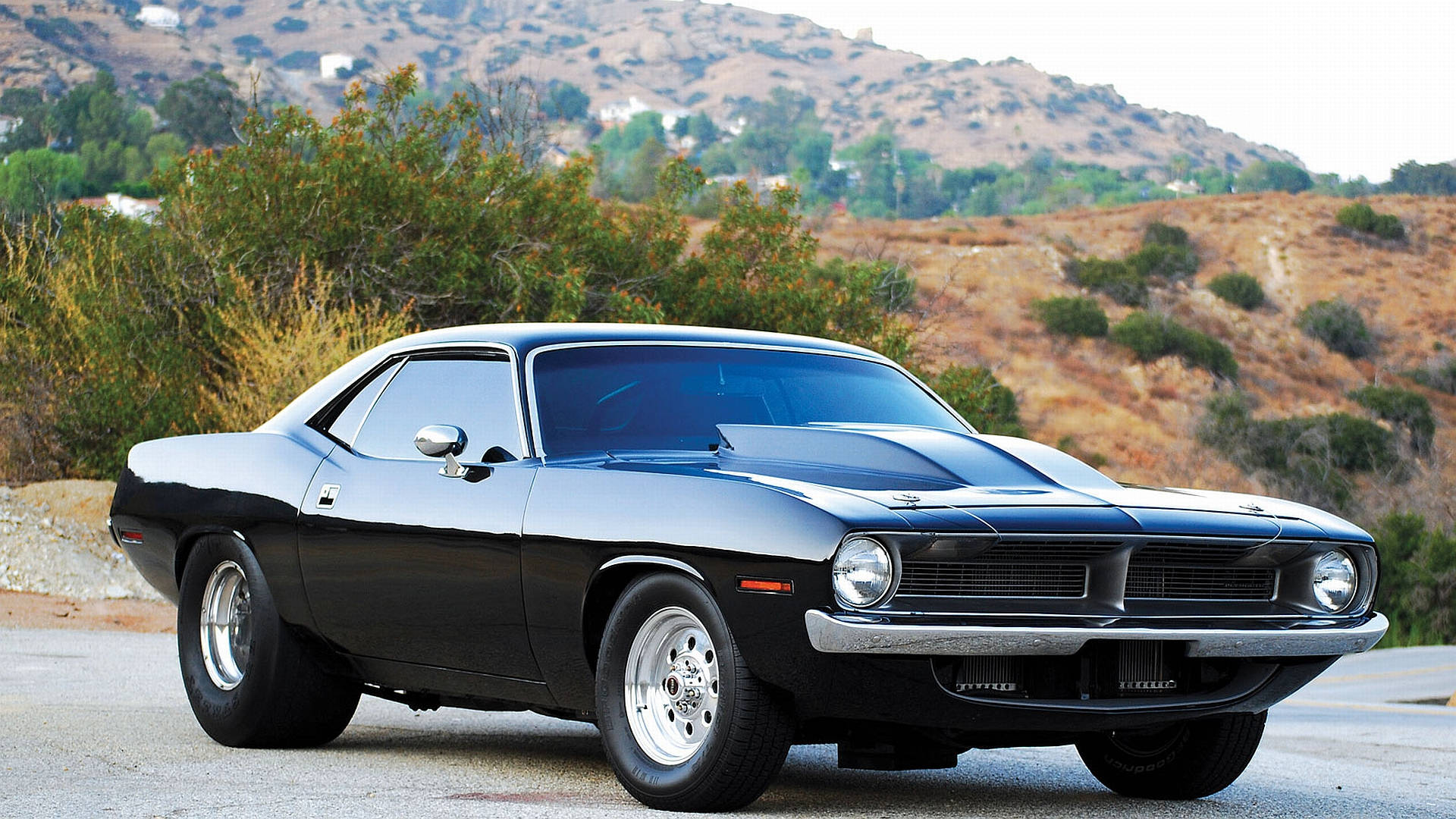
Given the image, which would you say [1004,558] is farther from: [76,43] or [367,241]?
[76,43]

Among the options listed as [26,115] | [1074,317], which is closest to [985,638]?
[1074,317]

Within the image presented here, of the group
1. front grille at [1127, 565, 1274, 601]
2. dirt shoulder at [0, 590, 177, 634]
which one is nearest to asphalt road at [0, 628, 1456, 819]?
front grille at [1127, 565, 1274, 601]

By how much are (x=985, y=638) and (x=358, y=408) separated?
308cm

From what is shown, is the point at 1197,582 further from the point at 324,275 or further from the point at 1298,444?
the point at 1298,444

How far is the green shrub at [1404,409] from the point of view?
51156mm

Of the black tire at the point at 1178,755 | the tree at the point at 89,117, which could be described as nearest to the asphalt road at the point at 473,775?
the black tire at the point at 1178,755

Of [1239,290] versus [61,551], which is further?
[1239,290]

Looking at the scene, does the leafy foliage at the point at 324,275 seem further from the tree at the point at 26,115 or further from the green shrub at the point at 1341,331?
the tree at the point at 26,115

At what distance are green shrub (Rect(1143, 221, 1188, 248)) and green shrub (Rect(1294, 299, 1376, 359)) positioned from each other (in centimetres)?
1099

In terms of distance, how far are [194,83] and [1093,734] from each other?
131646mm

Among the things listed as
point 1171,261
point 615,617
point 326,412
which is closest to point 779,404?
point 615,617

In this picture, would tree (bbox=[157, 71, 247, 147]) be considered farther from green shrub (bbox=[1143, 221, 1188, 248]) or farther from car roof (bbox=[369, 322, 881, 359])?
car roof (bbox=[369, 322, 881, 359])

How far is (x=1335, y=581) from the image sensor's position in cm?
557

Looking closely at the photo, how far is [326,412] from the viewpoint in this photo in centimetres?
704
